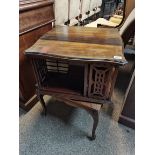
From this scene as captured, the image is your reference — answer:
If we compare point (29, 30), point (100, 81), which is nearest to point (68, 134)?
point (100, 81)

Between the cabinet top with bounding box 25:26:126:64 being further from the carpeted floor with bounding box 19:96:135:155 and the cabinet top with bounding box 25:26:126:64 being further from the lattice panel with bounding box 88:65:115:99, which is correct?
the carpeted floor with bounding box 19:96:135:155

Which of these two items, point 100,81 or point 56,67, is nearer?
point 100,81

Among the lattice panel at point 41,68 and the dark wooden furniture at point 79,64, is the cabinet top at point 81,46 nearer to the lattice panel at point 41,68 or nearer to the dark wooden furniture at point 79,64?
the dark wooden furniture at point 79,64

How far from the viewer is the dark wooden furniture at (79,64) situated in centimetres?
87

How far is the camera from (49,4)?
133 centimetres

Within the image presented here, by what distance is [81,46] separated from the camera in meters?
0.97

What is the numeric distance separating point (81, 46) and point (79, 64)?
137mm

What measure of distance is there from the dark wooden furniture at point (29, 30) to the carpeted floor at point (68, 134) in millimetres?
180

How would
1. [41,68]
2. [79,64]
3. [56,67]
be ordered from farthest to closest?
[56,67]
[41,68]
[79,64]

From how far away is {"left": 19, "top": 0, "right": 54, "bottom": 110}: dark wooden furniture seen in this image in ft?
3.63

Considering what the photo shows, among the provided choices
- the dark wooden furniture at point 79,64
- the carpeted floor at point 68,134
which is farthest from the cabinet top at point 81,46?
the carpeted floor at point 68,134

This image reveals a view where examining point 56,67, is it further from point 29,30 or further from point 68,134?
point 68,134
